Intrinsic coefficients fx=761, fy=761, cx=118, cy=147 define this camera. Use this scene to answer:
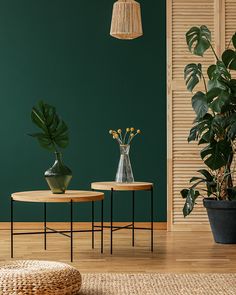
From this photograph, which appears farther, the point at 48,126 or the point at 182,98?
the point at 182,98

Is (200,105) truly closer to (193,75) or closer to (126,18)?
(193,75)

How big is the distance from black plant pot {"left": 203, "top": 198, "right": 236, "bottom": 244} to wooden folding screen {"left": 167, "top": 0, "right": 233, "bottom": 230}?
0.73 m

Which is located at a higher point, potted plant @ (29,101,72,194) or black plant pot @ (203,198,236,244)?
potted plant @ (29,101,72,194)

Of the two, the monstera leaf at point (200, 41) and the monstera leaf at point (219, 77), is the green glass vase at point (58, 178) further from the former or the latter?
the monstera leaf at point (200, 41)

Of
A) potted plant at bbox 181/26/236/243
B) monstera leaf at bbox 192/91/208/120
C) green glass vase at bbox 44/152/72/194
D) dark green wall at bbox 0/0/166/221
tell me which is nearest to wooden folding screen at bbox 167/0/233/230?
dark green wall at bbox 0/0/166/221

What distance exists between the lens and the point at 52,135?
5340 millimetres

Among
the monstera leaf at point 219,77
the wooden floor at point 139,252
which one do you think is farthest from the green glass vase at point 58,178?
the monstera leaf at point 219,77

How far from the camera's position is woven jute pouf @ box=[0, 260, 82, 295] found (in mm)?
3758

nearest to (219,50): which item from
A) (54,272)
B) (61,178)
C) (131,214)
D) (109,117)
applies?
(109,117)

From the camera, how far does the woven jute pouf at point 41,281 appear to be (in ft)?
12.3

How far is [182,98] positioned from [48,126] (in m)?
1.87

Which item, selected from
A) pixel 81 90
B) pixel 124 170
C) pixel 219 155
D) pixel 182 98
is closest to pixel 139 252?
pixel 124 170

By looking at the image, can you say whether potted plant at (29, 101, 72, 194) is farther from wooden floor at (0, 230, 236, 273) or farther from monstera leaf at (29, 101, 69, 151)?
wooden floor at (0, 230, 236, 273)

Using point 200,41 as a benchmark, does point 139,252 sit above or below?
below
